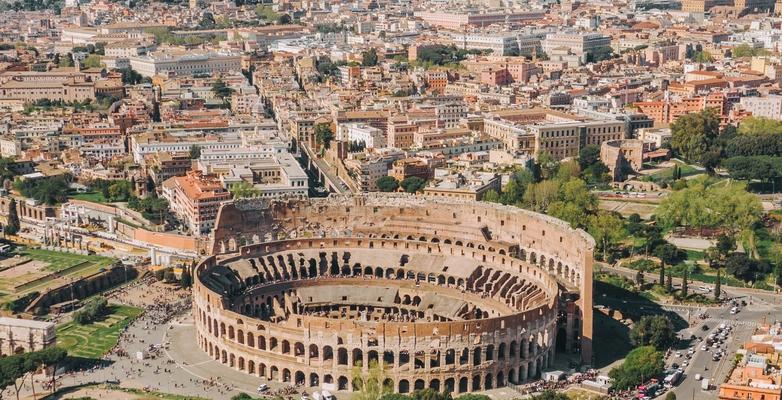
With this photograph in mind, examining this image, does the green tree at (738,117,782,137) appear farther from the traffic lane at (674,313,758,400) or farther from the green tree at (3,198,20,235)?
the green tree at (3,198,20,235)

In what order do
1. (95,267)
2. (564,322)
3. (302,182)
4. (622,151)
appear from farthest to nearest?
(622,151), (302,182), (95,267), (564,322)

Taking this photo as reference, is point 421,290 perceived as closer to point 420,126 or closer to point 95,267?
point 95,267

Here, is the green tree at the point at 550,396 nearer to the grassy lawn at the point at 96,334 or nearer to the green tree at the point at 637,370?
the green tree at the point at 637,370

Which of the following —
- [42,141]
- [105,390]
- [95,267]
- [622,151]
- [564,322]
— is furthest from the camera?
[42,141]

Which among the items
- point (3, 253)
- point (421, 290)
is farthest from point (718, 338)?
point (3, 253)

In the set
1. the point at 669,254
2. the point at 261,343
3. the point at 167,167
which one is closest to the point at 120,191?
the point at 167,167

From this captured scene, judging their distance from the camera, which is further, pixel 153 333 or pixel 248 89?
pixel 248 89
